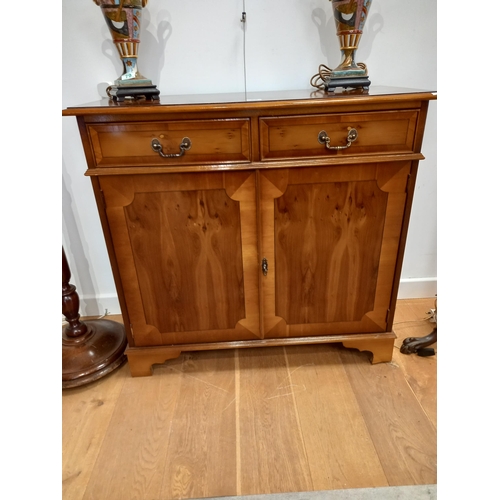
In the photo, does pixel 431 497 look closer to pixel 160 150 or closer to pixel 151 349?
pixel 151 349

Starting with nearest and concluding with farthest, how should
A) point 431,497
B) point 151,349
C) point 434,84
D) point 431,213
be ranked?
point 431,497
point 151,349
point 434,84
point 431,213

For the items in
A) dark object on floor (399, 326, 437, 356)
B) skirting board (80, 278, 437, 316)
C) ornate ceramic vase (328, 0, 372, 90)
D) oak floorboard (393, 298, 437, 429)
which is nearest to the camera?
ornate ceramic vase (328, 0, 372, 90)

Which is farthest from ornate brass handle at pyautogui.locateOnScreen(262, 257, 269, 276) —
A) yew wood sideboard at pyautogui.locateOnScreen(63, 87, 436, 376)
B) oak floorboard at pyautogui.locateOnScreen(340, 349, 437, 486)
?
oak floorboard at pyautogui.locateOnScreen(340, 349, 437, 486)

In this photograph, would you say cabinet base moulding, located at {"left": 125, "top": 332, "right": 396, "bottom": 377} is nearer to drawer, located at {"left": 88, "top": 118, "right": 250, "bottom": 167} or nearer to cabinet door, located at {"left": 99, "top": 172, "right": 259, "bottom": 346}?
cabinet door, located at {"left": 99, "top": 172, "right": 259, "bottom": 346}

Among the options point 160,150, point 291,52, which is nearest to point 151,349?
point 160,150

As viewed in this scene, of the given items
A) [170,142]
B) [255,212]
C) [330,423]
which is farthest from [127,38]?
[330,423]

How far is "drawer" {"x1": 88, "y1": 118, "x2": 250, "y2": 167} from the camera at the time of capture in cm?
111

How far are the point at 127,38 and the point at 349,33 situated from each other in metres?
0.72

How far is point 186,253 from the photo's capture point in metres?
1.29

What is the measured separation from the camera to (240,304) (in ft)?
4.50

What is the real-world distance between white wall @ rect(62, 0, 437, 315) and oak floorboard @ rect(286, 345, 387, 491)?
3.59ft

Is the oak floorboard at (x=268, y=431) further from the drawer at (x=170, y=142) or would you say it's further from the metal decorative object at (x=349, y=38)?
the metal decorative object at (x=349, y=38)
